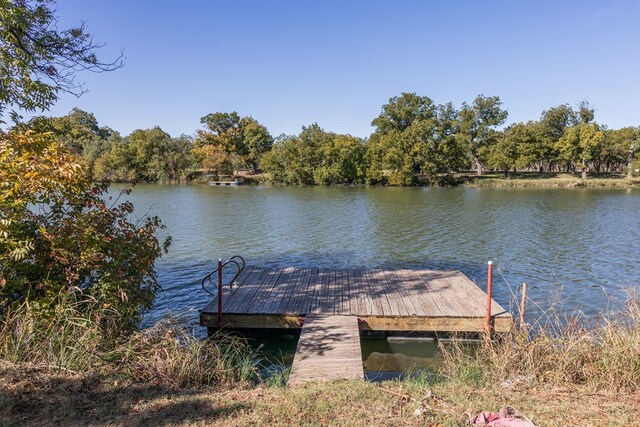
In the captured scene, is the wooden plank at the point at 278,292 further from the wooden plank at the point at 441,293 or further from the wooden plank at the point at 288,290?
the wooden plank at the point at 441,293

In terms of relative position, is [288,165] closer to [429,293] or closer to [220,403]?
[429,293]

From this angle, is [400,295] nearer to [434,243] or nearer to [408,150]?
[434,243]

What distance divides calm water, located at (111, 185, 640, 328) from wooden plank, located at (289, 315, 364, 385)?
2645 mm

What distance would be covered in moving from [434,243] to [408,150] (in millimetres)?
39923

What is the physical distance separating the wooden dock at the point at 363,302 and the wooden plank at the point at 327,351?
0.41m

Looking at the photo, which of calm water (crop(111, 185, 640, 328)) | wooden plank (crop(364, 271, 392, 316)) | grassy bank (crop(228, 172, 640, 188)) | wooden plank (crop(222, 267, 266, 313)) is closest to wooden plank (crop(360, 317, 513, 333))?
wooden plank (crop(364, 271, 392, 316))

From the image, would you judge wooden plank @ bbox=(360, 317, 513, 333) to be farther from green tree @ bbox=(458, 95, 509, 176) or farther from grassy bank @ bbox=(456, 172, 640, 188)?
green tree @ bbox=(458, 95, 509, 176)

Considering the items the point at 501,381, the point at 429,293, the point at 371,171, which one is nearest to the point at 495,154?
the point at 371,171

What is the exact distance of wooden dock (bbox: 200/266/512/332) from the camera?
722cm

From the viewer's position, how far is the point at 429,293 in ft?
28.0

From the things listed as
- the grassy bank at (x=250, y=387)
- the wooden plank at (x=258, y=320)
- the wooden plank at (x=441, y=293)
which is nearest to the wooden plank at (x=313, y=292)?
the wooden plank at (x=258, y=320)

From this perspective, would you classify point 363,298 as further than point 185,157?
No

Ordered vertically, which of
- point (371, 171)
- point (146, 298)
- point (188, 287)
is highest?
point (371, 171)

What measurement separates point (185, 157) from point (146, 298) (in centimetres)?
5987
